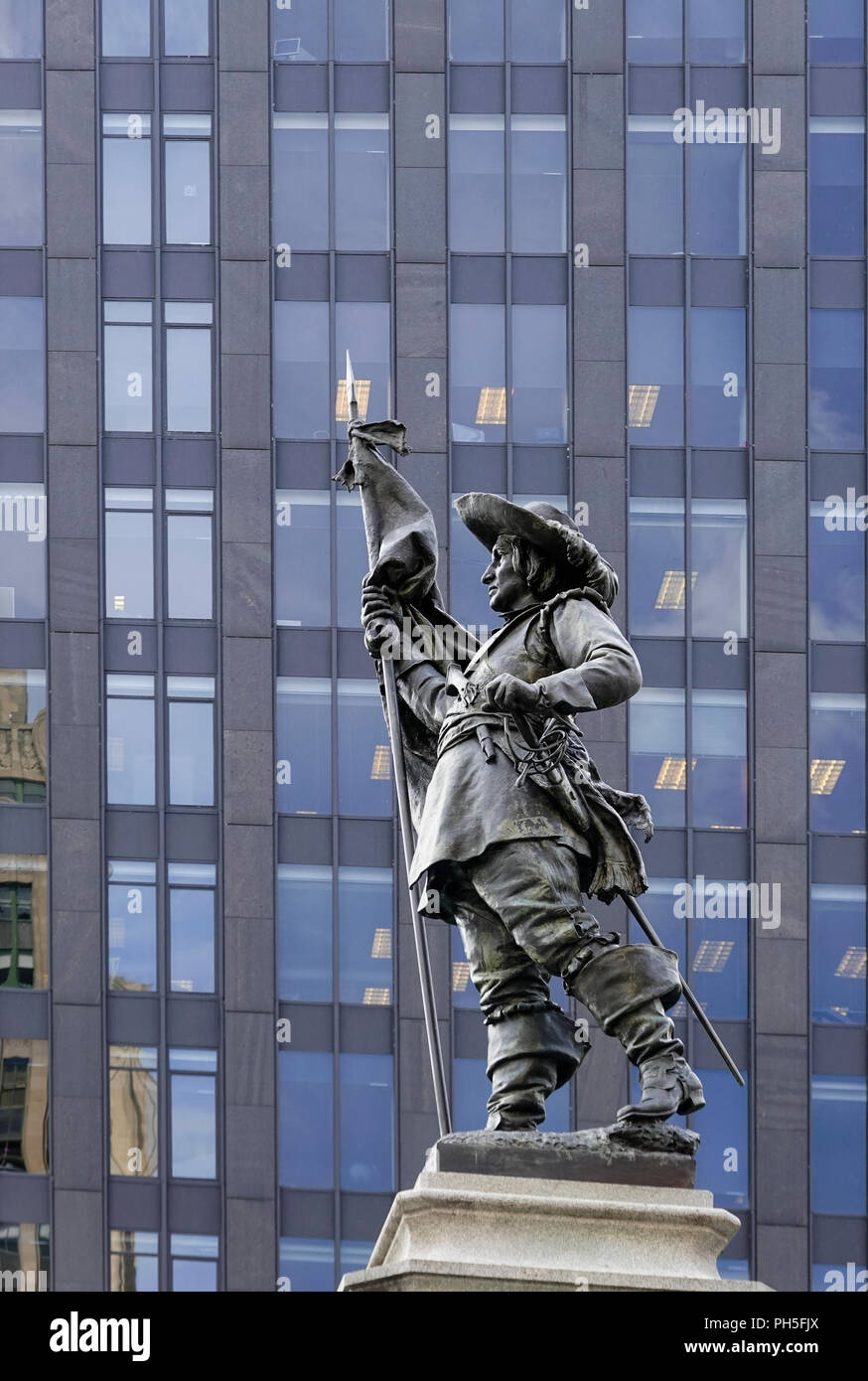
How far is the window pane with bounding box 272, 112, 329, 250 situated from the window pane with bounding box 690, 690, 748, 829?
9.54m

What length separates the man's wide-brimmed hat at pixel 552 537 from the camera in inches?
443

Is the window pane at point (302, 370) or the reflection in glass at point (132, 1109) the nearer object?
the reflection in glass at point (132, 1109)

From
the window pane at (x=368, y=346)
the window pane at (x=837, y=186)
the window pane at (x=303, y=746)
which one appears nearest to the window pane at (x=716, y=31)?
the window pane at (x=837, y=186)

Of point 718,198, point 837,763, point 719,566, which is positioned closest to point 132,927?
point 719,566

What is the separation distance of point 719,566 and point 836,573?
1813 mm

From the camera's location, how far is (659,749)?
37.2m

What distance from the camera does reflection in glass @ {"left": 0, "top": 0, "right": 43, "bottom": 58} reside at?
39.2 metres

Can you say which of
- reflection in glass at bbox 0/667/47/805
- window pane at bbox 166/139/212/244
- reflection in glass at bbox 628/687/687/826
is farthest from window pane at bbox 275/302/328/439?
reflection in glass at bbox 628/687/687/826

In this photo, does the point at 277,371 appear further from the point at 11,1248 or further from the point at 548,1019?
the point at 548,1019

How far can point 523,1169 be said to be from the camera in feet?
32.9

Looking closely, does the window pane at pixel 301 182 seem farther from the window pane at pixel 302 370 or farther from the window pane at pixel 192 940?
the window pane at pixel 192 940

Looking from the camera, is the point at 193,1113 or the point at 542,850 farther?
the point at 193,1113

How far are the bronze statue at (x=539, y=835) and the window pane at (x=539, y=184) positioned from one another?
89.8 ft

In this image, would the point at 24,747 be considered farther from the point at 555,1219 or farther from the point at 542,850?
the point at 555,1219
